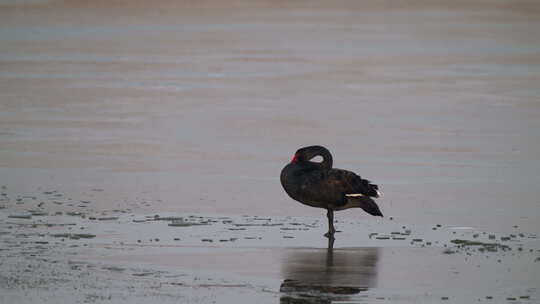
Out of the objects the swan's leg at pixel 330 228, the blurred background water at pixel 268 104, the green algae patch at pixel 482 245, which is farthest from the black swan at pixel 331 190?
the green algae patch at pixel 482 245

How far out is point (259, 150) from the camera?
597 inches

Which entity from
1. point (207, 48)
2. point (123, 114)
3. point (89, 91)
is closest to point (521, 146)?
point (123, 114)

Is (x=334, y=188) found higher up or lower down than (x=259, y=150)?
lower down

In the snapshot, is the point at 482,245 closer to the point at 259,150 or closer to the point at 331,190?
the point at 331,190

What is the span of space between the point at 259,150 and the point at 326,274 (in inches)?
260

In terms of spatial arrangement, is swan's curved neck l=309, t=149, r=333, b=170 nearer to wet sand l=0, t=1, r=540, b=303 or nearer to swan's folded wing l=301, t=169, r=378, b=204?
swan's folded wing l=301, t=169, r=378, b=204

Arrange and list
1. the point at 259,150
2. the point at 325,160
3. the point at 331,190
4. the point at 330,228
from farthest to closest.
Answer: the point at 259,150, the point at 325,160, the point at 331,190, the point at 330,228

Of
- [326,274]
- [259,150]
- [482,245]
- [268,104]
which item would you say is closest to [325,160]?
[482,245]

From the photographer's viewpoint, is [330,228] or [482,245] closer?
[482,245]

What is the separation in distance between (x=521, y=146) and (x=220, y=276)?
781 centimetres

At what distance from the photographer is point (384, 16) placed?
3209cm

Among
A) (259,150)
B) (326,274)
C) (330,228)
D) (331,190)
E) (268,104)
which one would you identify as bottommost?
(326,274)

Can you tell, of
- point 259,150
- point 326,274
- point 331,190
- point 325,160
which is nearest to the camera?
point 326,274

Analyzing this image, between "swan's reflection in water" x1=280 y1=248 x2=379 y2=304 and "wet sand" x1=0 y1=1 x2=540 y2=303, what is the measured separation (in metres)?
0.03
